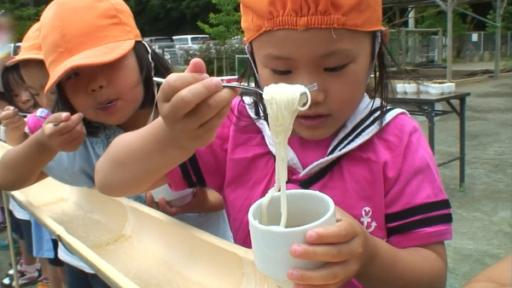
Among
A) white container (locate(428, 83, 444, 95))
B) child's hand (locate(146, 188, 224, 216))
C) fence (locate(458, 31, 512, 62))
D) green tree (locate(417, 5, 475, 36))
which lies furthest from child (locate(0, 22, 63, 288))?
fence (locate(458, 31, 512, 62))

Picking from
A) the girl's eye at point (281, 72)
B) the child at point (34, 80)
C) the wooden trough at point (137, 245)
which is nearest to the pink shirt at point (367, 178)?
the wooden trough at point (137, 245)

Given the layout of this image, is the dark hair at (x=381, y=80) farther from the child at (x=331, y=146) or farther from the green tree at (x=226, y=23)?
the green tree at (x=226, y=23)

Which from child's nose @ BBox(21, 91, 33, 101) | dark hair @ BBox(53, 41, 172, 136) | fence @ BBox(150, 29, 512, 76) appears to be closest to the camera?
dark hair @ BBox(53, 41, 172, 136)

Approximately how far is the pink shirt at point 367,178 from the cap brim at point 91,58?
38 cm

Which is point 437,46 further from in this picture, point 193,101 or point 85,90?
point 193,101

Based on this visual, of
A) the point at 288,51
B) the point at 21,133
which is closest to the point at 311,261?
the point at 288,51

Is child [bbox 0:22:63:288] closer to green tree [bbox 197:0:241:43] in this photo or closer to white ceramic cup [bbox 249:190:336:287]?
white ceramic cup [bbox 249:190:336:287]

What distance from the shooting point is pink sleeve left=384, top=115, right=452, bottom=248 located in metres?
0.95

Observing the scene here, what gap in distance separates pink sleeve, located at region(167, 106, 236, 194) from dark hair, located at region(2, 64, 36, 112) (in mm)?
1141

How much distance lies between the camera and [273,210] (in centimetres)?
73

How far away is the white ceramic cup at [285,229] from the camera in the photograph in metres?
0.63

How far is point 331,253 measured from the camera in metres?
0.65

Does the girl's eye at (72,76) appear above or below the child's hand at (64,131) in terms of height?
above

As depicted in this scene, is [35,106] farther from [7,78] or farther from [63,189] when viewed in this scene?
[63,189]
